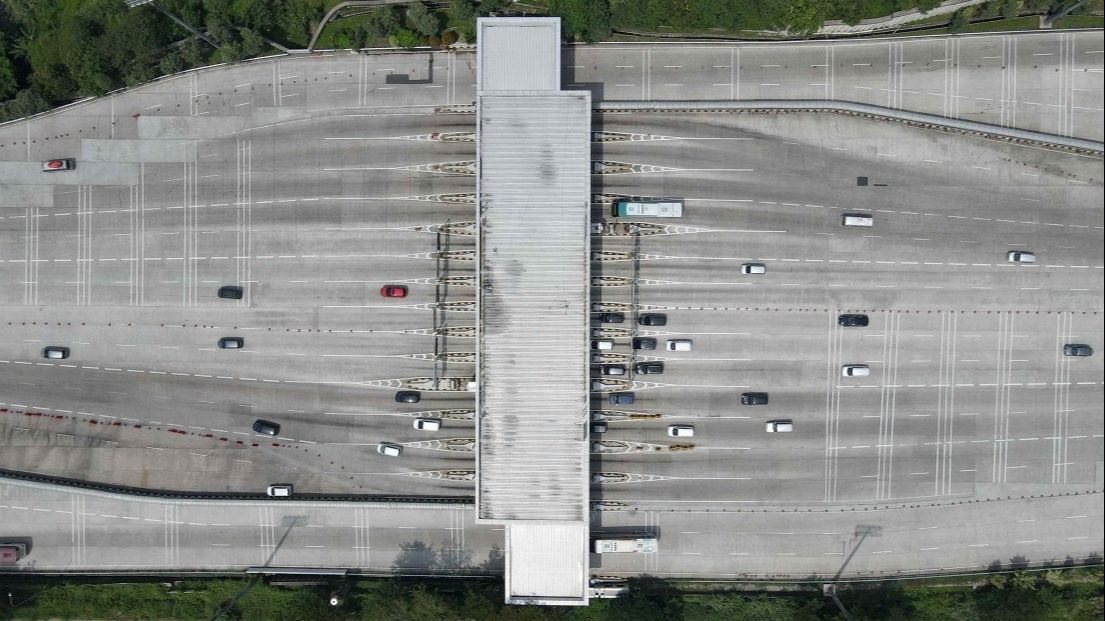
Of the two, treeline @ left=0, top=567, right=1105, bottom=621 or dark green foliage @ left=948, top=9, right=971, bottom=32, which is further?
treeline @ left=0, top=567, right=1105, bottom=621

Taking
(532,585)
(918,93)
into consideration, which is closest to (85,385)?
(532,585)

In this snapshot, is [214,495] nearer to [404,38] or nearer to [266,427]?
[266,427]

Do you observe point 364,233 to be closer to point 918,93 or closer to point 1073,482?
point 918,93

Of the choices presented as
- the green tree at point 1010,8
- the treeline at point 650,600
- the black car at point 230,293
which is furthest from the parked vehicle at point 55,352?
the green tree at point 1010,8

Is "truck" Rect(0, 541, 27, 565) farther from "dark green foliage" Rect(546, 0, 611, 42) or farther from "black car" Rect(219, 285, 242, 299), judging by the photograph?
"dark green foliage" Rect(546, 0, 611, 42)

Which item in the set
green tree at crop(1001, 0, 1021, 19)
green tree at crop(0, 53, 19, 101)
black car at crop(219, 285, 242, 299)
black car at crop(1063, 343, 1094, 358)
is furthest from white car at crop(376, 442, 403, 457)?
green tree at crop(1001, 0, 1021, 19)

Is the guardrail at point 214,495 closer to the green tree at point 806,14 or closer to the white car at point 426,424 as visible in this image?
the white car at point 426,424

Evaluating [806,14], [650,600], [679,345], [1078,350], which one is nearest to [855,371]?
[679,345]
